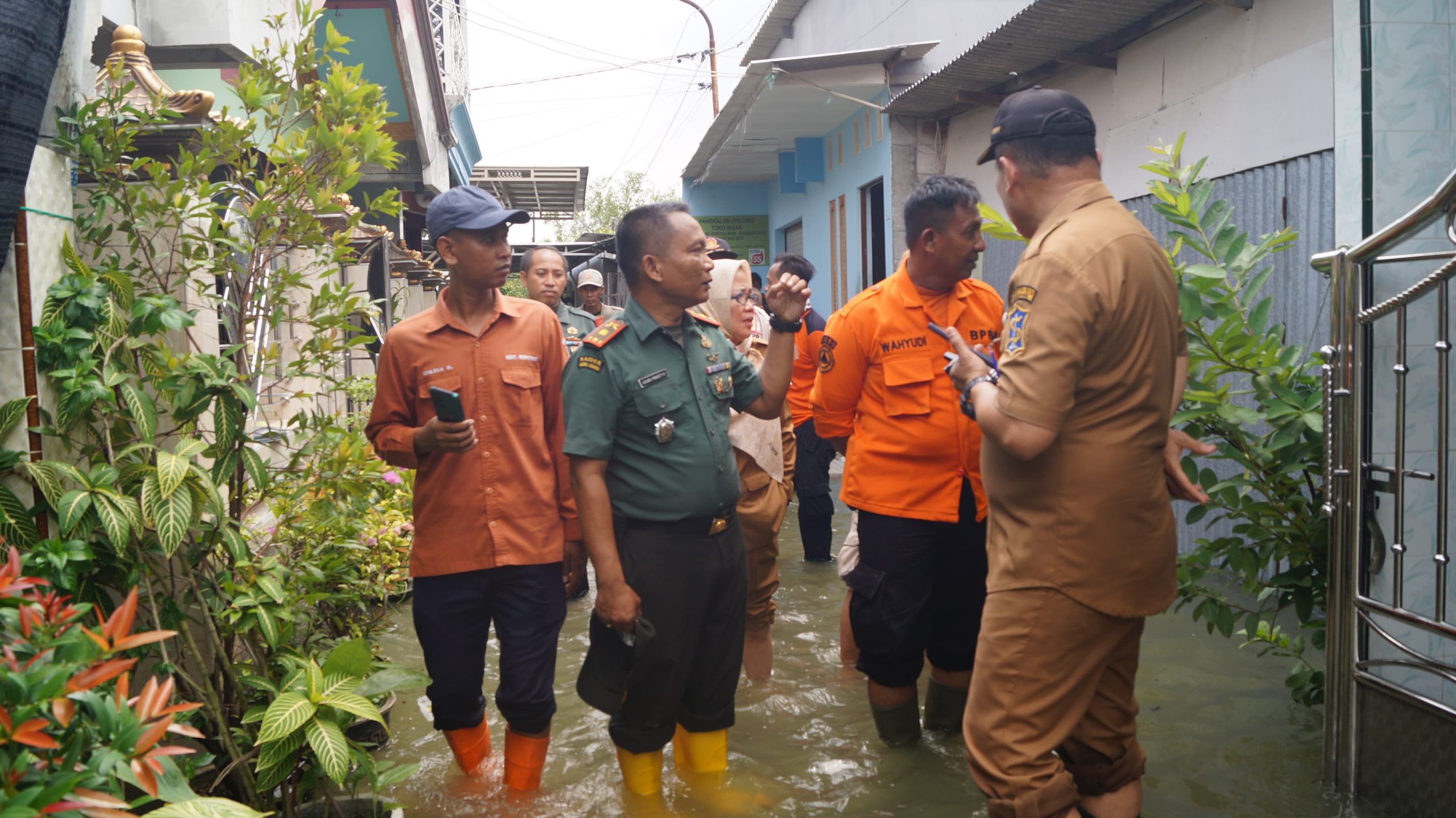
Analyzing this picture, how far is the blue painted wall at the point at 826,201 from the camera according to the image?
474 inches

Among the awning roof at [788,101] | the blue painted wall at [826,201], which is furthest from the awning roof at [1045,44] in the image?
the blue painted wall at [826,201]

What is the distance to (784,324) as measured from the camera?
351cm

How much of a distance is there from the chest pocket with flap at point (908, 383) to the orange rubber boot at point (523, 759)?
168 centimetres

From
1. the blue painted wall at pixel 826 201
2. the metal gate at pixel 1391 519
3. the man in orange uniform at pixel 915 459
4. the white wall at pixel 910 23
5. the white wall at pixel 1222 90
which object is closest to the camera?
the metal gate at pixel 1391 519

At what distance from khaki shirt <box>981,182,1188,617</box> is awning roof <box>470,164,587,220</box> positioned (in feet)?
46.1

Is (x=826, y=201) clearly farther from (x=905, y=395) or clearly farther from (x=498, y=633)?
(x=498, y=633)

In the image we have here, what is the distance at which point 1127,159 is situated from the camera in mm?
7629

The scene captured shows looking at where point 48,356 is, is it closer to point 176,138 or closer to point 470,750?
point 176,138

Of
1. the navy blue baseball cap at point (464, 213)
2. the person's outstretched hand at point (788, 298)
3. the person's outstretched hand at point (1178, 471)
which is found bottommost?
the person's outstretched hand at point (1178, 471)

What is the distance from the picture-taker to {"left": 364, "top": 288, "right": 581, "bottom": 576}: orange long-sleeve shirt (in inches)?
141

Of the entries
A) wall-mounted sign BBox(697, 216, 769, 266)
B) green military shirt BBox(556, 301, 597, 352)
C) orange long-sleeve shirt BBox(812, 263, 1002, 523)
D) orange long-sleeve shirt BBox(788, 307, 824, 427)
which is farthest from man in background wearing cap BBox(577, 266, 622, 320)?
wall-mounted sign BBox(697, 216, 769, 266)

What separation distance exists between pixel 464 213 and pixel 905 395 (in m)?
1.64

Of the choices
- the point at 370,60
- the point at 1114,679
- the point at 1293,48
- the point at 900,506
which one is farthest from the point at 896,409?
the point at 370,60

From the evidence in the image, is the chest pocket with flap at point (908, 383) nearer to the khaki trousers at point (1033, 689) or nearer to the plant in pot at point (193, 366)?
the khaki trousers at point (1033, 689)
